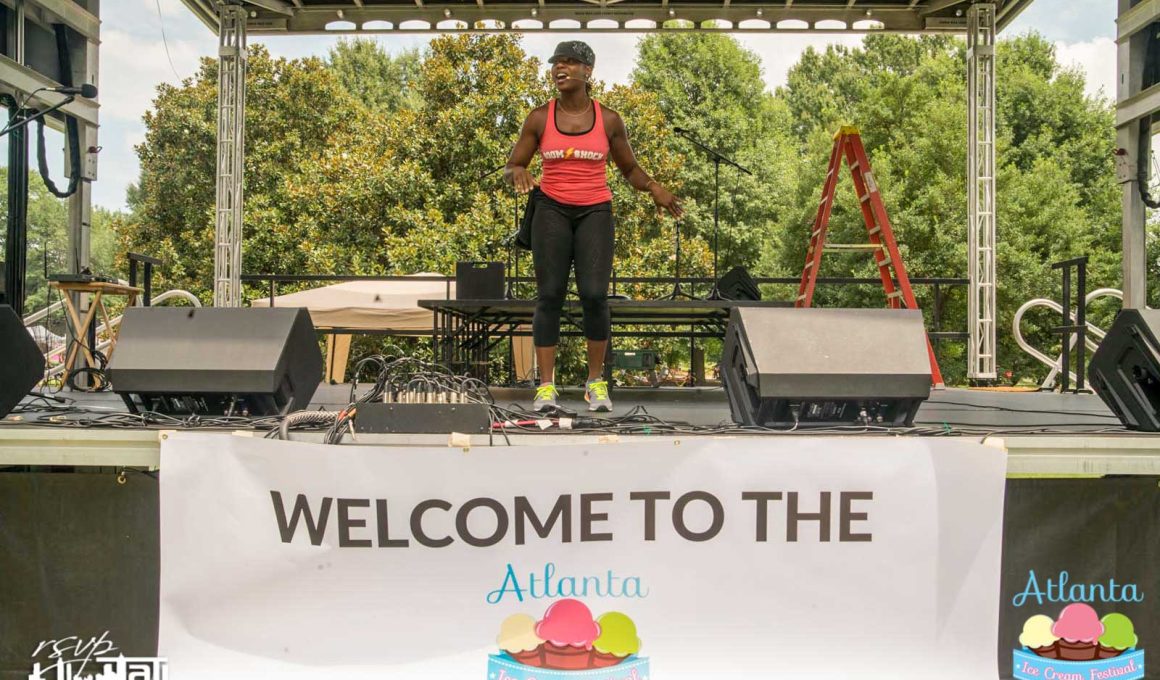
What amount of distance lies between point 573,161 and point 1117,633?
1.99m

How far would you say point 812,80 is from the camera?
2527cm

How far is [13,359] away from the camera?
2195 millimetres

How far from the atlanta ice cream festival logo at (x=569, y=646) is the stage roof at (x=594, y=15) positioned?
557 cm

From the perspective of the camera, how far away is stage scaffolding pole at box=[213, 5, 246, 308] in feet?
21.1

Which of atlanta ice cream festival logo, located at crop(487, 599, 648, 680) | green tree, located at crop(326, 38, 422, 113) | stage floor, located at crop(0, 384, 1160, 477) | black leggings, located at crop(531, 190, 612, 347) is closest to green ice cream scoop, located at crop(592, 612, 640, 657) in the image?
atlanta ice cream festival logo, located at crop(487, 599, 648, 680)

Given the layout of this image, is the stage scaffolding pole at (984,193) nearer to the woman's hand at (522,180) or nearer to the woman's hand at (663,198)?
the woman's hand at (663,198)

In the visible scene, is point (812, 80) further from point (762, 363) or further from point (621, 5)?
point (762, 363)

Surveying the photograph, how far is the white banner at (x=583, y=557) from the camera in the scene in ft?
6.02

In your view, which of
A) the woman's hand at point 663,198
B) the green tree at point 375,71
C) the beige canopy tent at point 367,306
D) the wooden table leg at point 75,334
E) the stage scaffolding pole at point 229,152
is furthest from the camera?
the green tree at point 375,71

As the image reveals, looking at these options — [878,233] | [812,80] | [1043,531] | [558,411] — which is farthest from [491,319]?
[812,80]

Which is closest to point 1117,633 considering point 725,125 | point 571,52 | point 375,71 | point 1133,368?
point 1133,368

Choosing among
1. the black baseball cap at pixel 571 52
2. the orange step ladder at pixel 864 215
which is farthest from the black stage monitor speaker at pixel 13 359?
the orange step ladder at pixel 864 215

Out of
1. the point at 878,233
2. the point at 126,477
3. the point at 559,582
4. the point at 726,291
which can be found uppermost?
the point at 878,233

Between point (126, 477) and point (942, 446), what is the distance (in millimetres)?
1914
